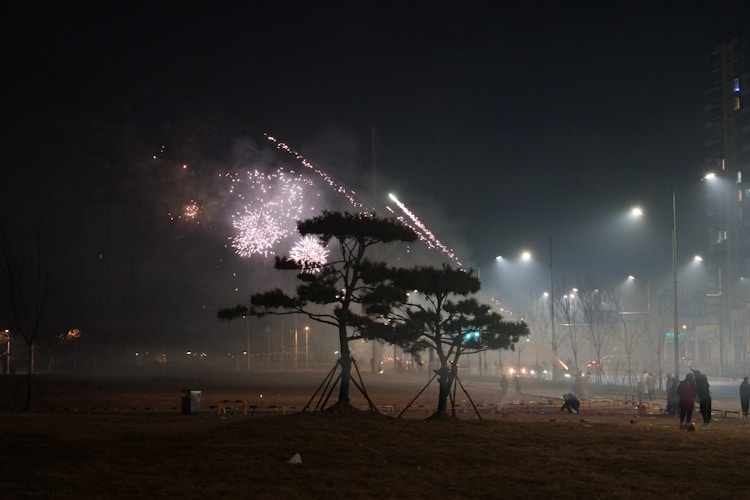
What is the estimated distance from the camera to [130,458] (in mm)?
11891

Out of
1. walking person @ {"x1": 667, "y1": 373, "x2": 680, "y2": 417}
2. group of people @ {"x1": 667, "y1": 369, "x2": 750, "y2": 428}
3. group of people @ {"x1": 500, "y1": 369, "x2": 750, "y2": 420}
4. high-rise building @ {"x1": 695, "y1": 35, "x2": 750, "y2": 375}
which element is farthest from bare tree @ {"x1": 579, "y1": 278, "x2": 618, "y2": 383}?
group of people @ {"x1": 667, "y1": 369, "x2": 750, "y2": 428}

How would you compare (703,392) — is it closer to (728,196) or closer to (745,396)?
(745,396)

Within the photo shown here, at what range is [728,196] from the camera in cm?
8856

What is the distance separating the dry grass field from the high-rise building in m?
70.8

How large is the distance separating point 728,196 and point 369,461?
8735 cm

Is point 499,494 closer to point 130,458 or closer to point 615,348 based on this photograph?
point 130,458

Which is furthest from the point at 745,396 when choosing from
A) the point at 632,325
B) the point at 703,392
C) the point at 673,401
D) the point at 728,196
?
the point at 728,196

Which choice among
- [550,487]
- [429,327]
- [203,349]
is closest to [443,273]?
[429,327]

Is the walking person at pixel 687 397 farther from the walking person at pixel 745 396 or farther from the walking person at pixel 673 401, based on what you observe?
the walking person at pixel 745 396

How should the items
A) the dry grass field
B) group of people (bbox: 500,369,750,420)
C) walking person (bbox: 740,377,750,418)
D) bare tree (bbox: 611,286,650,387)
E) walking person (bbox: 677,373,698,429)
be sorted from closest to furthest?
the dry grass field
walking person (bbox: 677,373,698,429)
group of people (bbox: 500,369,750,420)
walking person (bbox: 740,377,750,418)
bare tree (bbox: 611,286,650,387)

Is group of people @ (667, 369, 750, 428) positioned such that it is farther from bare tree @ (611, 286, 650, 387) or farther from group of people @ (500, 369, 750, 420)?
bare tree @ (611, 286, 650, 387)

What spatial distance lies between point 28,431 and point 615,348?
262ft

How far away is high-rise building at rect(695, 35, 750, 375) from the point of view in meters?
82.2

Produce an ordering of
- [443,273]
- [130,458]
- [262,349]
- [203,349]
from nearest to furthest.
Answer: [130,458] → [443,273] → [203,349] → [262,349]
